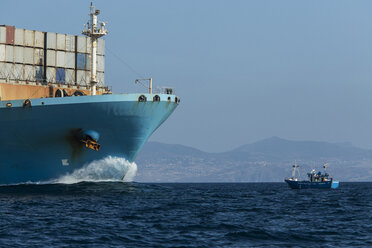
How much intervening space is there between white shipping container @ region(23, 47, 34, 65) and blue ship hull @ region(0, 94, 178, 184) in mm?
11899

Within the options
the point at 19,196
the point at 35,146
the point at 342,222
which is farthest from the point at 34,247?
the point at 35,146

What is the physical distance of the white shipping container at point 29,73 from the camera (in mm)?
64688

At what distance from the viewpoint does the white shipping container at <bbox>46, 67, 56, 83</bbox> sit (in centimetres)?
6662

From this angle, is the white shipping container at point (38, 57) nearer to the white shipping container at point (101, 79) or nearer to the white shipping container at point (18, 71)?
the white shipping container at point (18, 71)

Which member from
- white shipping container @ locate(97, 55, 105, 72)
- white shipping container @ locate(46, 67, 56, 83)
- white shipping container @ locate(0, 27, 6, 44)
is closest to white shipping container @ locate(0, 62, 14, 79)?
white shipping container @ locate(0, 27, 6, 44)

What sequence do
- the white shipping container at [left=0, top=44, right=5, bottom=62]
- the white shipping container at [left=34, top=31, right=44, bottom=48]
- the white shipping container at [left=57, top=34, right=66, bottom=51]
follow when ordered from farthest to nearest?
the white shipping container at [left=57, top=34, right=66, bottom=51], the white shipping container at [left=34, top=31, right=44, bottom=48], the white shipping container at [left=0, top=44, right=5, bottom=62]

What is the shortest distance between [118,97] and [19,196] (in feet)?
44.0

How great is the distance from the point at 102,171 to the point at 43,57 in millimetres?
15761

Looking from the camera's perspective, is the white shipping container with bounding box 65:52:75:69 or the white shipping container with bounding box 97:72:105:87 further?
the white shipping container with bounding box 97:72:105:87

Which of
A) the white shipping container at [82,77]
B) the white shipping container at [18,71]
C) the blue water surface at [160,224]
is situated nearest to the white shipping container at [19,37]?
the white shipping container at [18,71]

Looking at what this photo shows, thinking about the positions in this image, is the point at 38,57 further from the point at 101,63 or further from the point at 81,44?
the point at 101,63

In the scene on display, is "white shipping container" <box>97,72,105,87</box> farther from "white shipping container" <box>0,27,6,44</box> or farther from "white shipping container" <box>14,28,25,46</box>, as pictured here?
"white shipping container" <box>0,27,6,44</box>

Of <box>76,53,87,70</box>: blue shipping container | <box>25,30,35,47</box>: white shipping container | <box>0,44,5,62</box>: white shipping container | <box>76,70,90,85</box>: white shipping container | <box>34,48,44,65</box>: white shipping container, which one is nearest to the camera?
<box>0,44,5,62</box>: white shipping container

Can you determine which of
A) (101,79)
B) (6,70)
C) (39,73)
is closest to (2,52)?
(6,70)
